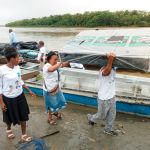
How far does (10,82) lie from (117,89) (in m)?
3.11

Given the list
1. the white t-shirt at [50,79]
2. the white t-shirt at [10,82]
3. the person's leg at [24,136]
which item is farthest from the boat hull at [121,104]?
the white t-shirt at [10,82]

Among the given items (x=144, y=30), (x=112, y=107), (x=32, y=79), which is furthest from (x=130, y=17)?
Answer: (x=112, y=107)

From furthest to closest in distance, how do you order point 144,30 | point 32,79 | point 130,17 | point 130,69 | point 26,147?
point 130,17
point 144,30
point 130,69
point 32,79
point 26,147

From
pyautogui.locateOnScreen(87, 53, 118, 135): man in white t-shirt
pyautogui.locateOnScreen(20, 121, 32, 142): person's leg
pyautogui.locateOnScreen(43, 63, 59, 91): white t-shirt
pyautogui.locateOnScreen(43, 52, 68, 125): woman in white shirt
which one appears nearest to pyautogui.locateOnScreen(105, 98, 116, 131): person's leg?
pyautogui.locateOnScreen(87, 53, 118, 135): man in white t-shirt

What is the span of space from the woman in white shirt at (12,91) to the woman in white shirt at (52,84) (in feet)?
2.45

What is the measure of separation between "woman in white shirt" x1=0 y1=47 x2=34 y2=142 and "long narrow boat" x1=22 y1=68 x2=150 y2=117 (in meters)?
2.54

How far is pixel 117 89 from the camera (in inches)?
286

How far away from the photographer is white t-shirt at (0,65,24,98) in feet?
16.1

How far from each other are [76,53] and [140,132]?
6840mm

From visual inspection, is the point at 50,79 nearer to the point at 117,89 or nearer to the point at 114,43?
the point at 117,89

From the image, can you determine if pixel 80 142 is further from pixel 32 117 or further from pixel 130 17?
pixel 130 17

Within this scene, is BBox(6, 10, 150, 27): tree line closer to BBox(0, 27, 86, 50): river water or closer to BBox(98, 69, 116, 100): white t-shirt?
BBox(0, 27, 86, 50): river water

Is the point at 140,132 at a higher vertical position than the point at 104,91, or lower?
lower

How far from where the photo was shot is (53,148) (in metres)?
5.28
